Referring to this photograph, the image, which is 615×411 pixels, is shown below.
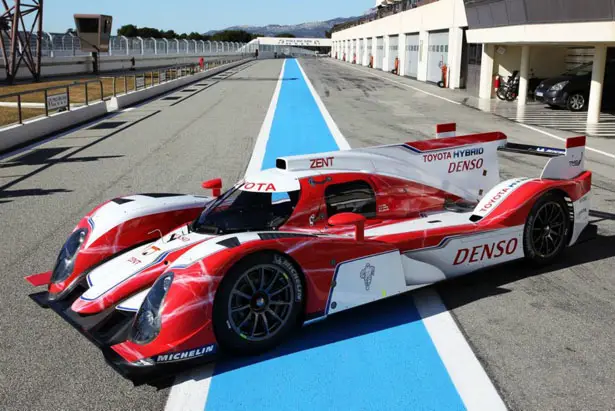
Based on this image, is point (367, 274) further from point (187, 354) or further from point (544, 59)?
point (544, 59)

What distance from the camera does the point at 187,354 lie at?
4.33 m

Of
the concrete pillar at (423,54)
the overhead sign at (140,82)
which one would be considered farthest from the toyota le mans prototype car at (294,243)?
the concrete pillar at (423,54)

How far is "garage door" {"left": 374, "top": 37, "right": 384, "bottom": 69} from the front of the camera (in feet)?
218

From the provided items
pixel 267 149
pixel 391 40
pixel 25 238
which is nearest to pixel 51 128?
pixel 267 149

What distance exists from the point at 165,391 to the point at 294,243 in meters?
1.44

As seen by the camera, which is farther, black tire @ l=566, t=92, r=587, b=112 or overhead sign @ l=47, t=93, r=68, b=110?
black tire @ l=566, t=92, r=587, b=112

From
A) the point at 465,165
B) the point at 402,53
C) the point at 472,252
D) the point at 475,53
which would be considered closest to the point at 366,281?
the point at 472,252

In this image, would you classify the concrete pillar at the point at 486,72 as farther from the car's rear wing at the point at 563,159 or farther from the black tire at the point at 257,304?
the black tire at the point at 257,304

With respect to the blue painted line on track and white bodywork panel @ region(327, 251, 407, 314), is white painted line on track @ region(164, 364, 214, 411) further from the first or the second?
white bodywork panel @ region(327, 251, 407, 314)

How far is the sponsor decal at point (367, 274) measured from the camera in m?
5.14

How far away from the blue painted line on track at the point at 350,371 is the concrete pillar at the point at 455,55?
32418mm

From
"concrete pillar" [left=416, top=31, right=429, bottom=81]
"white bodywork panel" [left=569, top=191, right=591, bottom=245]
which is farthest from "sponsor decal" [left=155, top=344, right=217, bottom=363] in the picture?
"concrete pillar" [left=416, top=31, right=429, bottom=81]

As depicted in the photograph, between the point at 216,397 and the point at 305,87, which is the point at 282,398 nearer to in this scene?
the point at 216,397

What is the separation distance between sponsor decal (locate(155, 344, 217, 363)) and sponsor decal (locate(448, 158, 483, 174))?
369cm
